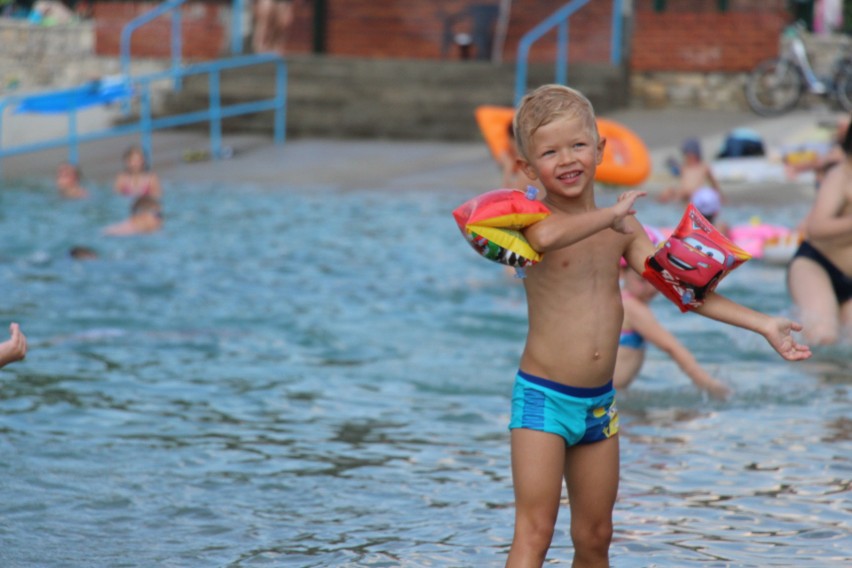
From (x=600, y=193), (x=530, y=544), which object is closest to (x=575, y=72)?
(x=600, y=193)

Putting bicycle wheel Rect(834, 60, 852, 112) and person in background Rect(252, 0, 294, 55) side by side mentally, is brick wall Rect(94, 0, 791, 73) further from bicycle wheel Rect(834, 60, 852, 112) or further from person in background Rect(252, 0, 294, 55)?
bicycle wheel Rect(834, 60, 852, 112)

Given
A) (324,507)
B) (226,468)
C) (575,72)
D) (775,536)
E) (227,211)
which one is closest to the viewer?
(775,536)

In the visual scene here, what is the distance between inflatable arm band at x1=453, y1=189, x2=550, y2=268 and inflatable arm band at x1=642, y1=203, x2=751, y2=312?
1.36 feet

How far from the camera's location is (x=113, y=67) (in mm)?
25156

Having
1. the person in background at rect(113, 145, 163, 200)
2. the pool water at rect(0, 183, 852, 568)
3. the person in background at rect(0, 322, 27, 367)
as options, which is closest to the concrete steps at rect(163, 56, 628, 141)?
the person in background at rect(113, 145, 163, 200)

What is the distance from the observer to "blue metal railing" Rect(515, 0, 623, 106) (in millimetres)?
20953

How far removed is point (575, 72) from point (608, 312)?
18.1 metres

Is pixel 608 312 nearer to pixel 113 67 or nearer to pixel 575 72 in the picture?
pixel 575 72

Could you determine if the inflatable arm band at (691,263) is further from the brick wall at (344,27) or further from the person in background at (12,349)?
the brick wall at (344,27)

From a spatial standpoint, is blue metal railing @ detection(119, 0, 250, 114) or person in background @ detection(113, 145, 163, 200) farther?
blue metal railing @ detection(119, 0, 250, 114)

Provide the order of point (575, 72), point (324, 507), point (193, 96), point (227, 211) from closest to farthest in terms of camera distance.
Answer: point (324, 507), point (227, 211), point (575, 72), point (193, 96)

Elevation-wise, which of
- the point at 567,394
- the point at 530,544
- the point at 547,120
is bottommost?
the point at 530,544

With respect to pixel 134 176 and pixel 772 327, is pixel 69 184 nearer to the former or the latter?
pixel 134 176

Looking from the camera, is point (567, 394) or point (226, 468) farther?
point (226, 468)
